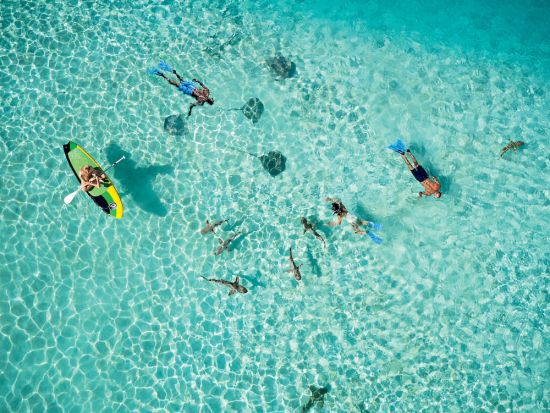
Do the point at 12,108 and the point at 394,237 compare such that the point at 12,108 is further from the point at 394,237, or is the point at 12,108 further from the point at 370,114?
the point at 394,237

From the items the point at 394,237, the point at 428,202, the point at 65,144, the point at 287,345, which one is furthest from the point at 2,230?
the point at 428,202

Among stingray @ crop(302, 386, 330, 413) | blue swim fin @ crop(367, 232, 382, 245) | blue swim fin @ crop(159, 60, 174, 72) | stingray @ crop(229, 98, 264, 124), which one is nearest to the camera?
stingray @ crop(302, 386, 330, 413)

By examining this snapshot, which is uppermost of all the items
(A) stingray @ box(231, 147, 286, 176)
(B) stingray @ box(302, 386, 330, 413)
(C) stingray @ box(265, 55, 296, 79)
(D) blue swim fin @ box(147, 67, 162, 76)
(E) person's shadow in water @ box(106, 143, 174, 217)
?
(C) stingray @ box(265, 55, 296, 79)

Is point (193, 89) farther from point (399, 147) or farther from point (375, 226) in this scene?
point (375, 226)

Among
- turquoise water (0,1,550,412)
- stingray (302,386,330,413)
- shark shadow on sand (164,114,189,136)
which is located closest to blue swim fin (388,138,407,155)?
turquoise water (0,1,550,412)

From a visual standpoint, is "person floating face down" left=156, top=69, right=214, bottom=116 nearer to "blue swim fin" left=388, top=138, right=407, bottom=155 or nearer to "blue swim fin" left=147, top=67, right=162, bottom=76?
"blue swim fin" left=147, top=67, right=162, bottom=76

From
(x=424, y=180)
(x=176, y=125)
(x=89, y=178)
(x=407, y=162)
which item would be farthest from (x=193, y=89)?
(x=424, y=180)
